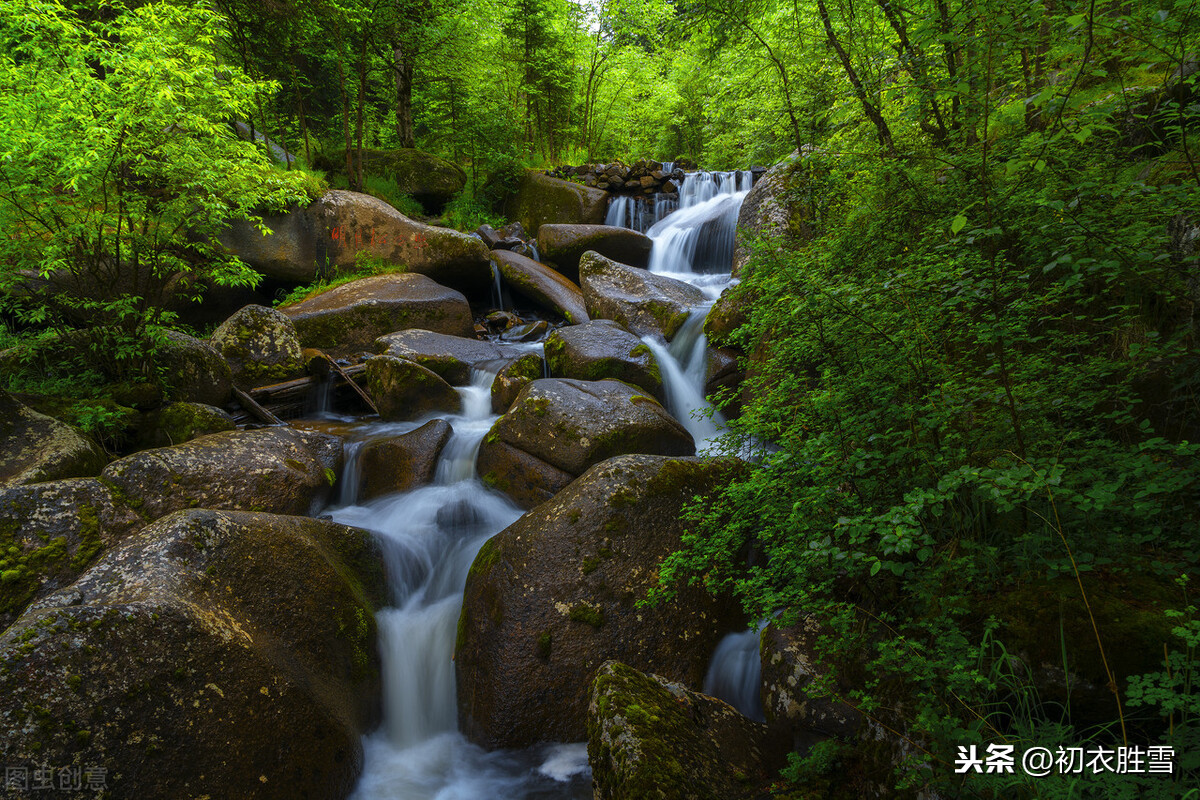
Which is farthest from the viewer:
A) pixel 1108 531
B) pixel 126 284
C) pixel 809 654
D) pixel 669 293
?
pixel 669 293

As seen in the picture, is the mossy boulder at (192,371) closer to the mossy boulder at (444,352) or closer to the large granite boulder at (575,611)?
the mossy boulder at (444,352)

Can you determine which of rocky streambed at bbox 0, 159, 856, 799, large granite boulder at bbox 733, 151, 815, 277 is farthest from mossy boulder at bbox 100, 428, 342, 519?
large granite boulder at bbox 733, 151, 815, 277

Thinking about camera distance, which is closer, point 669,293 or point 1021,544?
point 1021,544

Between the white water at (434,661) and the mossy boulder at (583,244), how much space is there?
7.82 m

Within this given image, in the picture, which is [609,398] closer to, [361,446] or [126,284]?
[361,446]

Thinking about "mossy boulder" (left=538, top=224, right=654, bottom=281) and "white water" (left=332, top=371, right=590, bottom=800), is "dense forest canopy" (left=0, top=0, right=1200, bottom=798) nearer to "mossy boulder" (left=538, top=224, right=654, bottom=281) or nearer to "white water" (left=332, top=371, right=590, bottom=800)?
"white water" (left=332, top=371, right=590, bottom=800)

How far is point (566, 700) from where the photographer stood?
12.9ft

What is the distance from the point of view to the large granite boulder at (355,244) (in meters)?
11.8

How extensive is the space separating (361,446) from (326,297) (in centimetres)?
527

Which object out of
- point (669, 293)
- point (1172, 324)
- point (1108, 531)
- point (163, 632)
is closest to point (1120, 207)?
point (1172, 324)

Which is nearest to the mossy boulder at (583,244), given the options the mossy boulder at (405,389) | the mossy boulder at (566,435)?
the mossy boulder at (405,389)

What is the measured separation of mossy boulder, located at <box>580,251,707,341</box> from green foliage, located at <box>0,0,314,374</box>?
5.70m

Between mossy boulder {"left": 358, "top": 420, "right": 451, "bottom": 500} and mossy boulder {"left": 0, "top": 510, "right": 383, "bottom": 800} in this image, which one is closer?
mossy boulder {"left": 0, "top": 510, "right": 383, "bottom": 800}

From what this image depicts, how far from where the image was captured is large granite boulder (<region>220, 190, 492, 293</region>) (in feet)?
38.8
